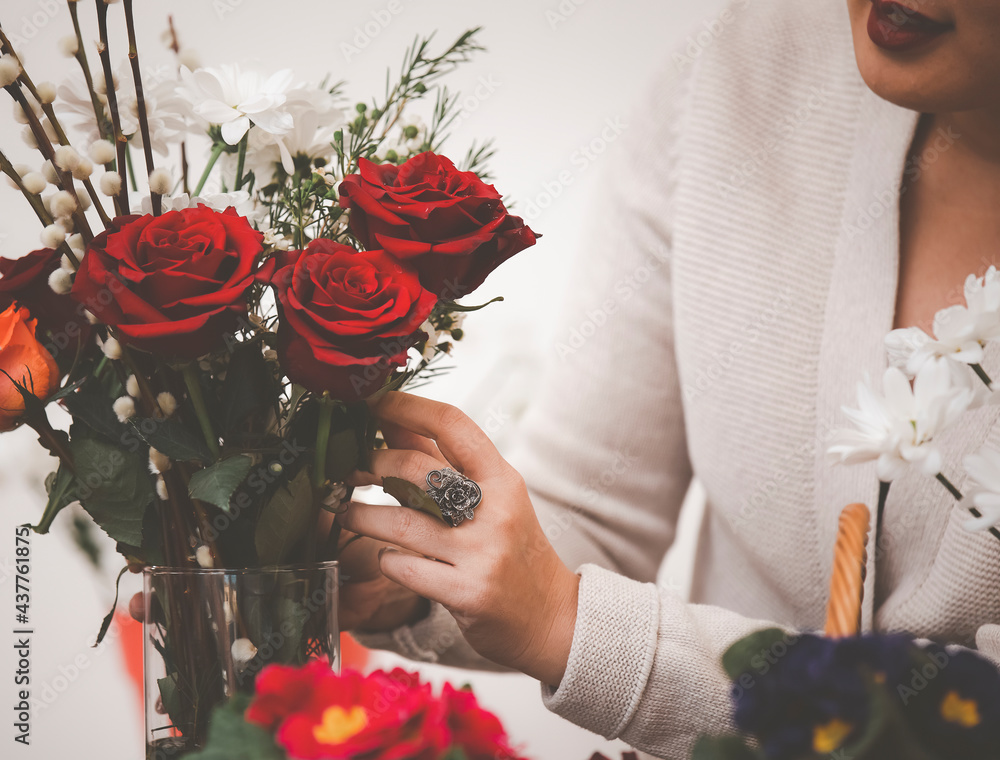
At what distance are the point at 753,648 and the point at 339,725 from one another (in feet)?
0.57

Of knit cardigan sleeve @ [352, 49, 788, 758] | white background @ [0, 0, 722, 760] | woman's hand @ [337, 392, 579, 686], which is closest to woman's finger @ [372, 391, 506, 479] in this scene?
woman's hand @ [337, 392, 579, 686]

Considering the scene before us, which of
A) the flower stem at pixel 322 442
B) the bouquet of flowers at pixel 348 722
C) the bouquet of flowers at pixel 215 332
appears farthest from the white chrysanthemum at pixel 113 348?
the bouquet of flowers at pixel 348 722

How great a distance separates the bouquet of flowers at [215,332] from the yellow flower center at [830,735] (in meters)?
0.24

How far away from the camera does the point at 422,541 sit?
20.0 inches

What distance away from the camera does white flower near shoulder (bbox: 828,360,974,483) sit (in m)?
0.37

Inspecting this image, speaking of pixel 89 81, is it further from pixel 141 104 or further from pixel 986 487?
pixel 986 487

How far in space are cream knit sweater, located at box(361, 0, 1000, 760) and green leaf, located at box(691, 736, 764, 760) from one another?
292 millimetres

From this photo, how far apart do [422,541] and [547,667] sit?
146mm

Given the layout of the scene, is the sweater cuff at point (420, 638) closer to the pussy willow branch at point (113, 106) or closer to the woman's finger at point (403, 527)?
the woman's finger at point (403, 527)

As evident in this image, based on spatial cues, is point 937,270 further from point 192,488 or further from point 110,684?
point 110,684

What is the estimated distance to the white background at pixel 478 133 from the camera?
1.30 meters

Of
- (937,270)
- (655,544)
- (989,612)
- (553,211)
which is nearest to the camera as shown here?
(989,612)

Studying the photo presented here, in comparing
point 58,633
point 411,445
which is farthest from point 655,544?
point 58,633

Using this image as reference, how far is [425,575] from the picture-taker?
50cm
